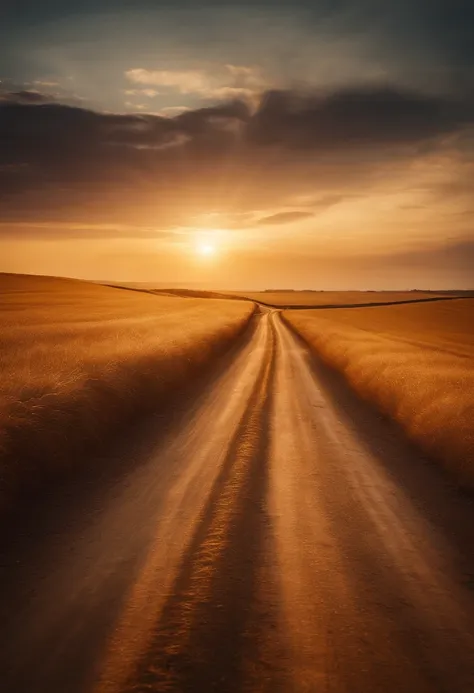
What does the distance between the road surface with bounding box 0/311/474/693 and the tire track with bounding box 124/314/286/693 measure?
0.7 inches

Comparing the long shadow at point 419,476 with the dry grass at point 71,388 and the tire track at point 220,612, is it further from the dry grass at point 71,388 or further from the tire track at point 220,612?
the dry grass at point 71,388

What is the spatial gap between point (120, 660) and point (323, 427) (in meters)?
8.98

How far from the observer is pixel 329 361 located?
25344mm

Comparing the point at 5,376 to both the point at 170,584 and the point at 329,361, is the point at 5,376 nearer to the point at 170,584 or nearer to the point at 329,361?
the point at 170,584

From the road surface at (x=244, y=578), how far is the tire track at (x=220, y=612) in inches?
0.7

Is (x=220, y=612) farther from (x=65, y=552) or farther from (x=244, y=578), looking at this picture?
(x=65, y=552)

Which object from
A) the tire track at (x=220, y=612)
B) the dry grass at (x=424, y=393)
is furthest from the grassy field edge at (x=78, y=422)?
the dry grass at (x=424, y=393)

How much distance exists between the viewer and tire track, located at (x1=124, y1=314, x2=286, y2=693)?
158 inches

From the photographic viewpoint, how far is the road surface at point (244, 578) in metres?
4.10

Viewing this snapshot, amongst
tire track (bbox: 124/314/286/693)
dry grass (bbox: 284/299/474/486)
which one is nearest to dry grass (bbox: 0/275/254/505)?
tire track (bbox: 124/314/286/693)

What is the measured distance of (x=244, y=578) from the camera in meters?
5.46

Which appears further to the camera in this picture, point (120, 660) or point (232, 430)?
point (232, 430)

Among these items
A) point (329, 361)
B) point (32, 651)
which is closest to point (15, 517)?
point (32, 651)

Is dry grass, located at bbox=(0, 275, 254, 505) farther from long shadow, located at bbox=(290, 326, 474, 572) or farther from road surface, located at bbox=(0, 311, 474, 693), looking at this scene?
long shadow, located at bbox=(290, 326, 474, 572)
